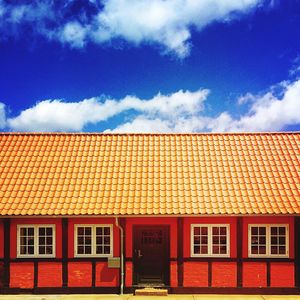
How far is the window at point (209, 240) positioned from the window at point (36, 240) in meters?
4.32

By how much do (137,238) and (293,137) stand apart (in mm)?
7210

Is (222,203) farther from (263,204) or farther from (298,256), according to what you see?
(298,256)

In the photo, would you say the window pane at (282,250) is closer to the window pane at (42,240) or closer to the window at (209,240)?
the window at (209,240)

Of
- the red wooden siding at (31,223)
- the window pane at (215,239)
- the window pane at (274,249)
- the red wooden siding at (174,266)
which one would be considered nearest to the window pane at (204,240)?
the window pane at (215,239)

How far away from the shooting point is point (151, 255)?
1232cm

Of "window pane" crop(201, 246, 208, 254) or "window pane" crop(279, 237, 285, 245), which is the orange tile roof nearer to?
"window pane" crop(279, 237, 285, 245)

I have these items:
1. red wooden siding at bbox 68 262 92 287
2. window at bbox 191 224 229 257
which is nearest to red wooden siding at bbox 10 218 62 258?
red wooden siding at bbox 68 262 92 287

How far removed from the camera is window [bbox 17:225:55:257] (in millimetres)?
12211

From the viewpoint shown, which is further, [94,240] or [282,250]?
[94,240]

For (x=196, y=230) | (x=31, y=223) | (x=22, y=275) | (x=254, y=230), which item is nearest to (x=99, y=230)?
(x=31, y=223)

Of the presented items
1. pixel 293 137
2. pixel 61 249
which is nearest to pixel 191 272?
pixel 61 249

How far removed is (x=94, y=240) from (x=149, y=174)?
2805mm

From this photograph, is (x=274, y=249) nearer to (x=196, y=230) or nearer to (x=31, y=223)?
(x=196, y=230)

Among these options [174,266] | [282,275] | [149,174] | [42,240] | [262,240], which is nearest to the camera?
[282,275]
